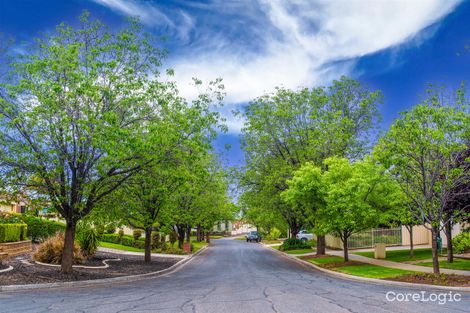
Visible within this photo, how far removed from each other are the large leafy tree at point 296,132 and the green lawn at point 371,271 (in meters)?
9.33

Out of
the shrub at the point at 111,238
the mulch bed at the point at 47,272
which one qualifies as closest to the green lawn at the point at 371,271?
the mulch bed at the point at 47,272

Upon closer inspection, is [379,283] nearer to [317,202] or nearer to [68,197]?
[317,202]

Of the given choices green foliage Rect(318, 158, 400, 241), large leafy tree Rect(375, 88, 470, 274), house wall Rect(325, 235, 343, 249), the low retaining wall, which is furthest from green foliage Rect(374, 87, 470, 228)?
house wall Rect(325, 235, 343, 249)

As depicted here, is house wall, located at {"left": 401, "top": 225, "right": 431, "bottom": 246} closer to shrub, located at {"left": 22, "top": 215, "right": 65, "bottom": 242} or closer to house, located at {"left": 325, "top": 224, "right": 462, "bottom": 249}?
house, located at {"left": 325, "top": 224, "right": 462, "bottom": 249}

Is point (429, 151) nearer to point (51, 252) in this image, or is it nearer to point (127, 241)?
point (51, 252)

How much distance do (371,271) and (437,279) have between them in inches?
170

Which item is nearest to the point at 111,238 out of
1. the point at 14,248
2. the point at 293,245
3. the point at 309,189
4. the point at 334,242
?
the point at 293,245

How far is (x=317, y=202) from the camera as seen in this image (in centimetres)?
2592

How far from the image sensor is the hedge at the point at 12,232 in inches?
909

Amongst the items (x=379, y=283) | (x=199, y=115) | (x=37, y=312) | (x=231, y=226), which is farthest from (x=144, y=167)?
(x=231, y=226)

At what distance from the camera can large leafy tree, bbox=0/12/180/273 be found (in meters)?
15.8

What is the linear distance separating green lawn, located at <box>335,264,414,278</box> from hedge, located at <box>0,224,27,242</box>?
17269mm

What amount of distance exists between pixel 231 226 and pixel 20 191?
134 metres

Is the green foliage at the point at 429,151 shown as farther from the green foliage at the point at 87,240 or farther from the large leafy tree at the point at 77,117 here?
the green foliage at the point at 87,240
